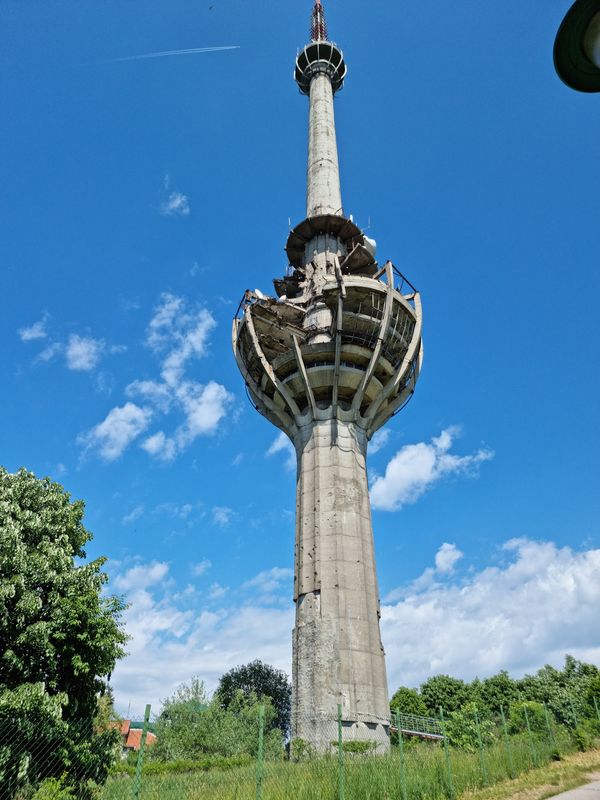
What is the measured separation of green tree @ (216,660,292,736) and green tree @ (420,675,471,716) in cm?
1616

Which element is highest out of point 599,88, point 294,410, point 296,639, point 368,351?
point 368,351

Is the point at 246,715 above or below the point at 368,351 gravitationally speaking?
below

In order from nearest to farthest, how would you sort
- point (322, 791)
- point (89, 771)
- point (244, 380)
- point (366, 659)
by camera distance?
point (322, 791) < point (89, 771) < point (366, 659) < point (244, 380)

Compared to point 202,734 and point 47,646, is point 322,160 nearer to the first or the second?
point 47,646

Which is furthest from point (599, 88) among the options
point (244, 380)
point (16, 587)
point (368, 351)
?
point (244, 380)

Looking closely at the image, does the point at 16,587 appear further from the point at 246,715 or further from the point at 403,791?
the point at 246,715

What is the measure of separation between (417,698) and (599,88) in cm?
6924

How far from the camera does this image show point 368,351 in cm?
2858

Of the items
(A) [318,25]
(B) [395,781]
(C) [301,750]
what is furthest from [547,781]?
(A) [318,25]

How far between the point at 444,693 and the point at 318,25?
2744 inches

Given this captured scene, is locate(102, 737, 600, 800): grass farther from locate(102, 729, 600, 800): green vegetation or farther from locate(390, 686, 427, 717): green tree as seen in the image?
locate(390, 686, 427, 717): green tree

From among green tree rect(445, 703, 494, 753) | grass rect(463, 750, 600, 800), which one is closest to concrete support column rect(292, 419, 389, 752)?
green tree rect(445, 703, 494, 753)

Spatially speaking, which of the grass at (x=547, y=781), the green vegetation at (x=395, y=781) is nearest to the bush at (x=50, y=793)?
the green vegetation at (x=395, y=781)

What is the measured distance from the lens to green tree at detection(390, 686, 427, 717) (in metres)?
59.9
